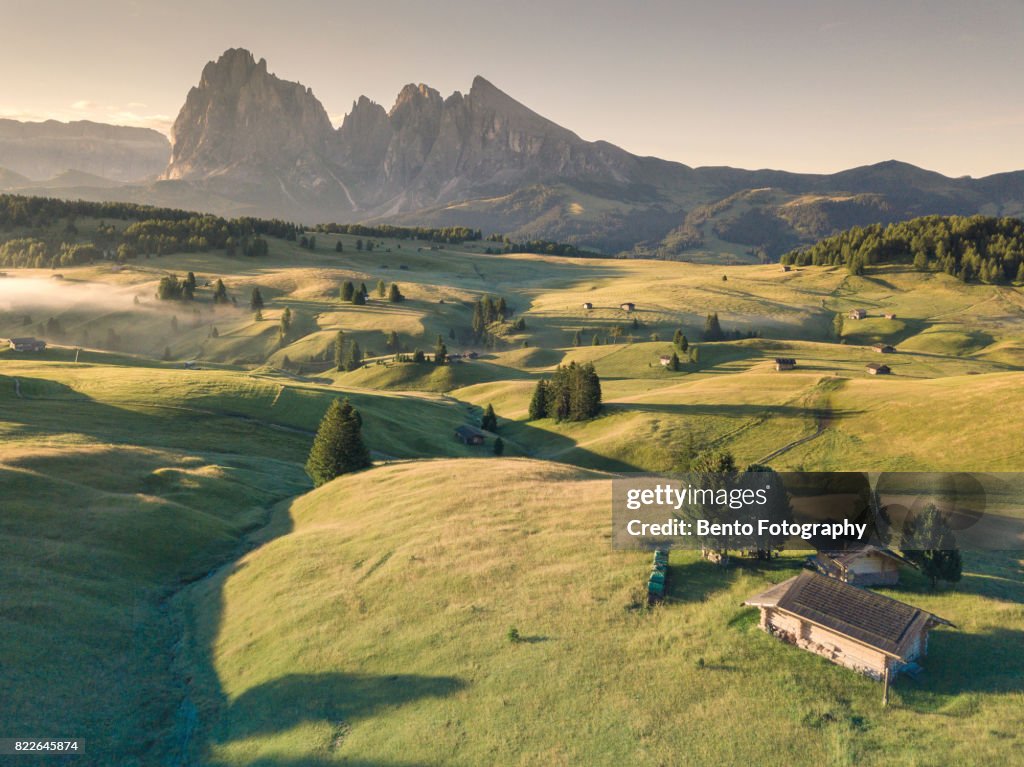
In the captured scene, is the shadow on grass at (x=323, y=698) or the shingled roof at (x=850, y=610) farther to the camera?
the shadow on grass at (x=323, y=698)

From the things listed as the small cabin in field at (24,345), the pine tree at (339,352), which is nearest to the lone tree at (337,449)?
the pine tree at (339,352)

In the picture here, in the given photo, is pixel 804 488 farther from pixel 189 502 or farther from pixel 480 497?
pixel 189 502

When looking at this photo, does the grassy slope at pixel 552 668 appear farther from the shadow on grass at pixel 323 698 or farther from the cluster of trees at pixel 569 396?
the cluster of trees at pixel 569 396

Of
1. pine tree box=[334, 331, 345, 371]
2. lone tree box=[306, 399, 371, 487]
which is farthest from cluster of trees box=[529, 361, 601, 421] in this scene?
pine tree box=[334, 331, 345, 371]

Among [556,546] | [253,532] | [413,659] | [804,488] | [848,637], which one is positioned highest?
[804,488]

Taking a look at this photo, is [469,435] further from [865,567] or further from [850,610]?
[850,610]

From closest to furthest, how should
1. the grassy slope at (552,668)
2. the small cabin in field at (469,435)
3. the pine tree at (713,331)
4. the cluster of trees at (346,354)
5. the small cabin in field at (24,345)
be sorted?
the grassy slope at (552,668)
the small cabin in field at (469,435)
the small cabin in field at (24,345)
the cluster of trees at (346,354)
the pine tree at (713,331)

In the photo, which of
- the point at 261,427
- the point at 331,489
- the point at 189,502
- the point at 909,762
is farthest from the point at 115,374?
the point at 909,762

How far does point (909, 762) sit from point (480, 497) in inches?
1318

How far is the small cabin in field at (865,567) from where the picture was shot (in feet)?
96.5

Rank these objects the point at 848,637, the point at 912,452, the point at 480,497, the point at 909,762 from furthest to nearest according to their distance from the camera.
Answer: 1. the point at 912,452
2. the point at 480,497
3. the point at 848,637
4. the point at 909,762

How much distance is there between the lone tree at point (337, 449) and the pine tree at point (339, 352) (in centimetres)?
10497

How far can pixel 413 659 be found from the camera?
29.9 m

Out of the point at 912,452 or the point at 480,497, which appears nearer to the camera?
the point at 480,497
